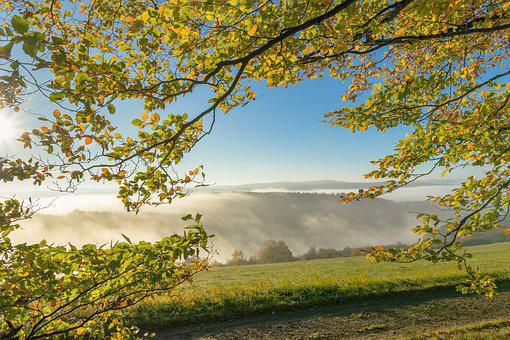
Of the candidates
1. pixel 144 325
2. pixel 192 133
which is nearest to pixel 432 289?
pixel 144 325

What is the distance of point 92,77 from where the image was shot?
3537 millimetres

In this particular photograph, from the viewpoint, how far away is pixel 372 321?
35.0ft

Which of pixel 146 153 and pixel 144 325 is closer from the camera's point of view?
pixel 146 153

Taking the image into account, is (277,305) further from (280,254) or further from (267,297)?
(280,254)

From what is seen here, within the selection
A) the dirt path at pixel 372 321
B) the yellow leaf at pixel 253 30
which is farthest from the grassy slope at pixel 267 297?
the yellow leaf at pixel 253 30

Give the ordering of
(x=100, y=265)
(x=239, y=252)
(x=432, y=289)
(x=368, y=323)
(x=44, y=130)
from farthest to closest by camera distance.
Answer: (x=239, y=252) → (x=432, y=289) → (x=368, y=323) → (x=44, y=130) → (x=100, y=265)

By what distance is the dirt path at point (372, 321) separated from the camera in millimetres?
9742

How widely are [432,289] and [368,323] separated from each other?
6205 millimetres

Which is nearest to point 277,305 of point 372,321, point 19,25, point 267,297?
point 267,297

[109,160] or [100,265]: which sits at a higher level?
[109,160]

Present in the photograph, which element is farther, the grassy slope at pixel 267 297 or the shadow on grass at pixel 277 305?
the grassy slope at pixel 267 297

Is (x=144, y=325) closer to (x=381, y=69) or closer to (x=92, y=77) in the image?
(x=92, y=77)

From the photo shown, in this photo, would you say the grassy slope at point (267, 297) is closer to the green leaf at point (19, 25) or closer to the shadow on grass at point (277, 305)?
the shadow on grass at point (277, 305)

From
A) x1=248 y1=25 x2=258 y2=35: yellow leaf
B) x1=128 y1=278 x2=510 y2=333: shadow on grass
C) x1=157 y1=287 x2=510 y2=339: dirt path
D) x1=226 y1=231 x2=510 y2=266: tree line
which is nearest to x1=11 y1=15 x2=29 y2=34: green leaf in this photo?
x1=248 y1=25 x2=258 y2=35: yellow leaf
